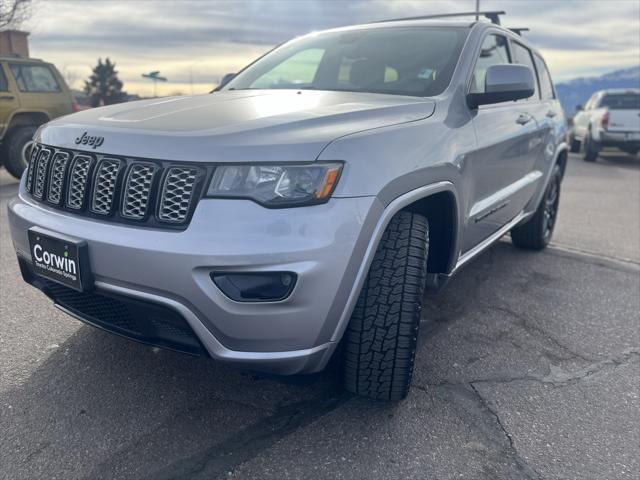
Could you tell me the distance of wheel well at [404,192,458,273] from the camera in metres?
2.66

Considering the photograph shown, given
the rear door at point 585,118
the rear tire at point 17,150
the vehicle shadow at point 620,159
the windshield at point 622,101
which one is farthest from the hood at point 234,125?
the rear door at point 585,118

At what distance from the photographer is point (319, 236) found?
1.92m

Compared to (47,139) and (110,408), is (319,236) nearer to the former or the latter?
(110,408)

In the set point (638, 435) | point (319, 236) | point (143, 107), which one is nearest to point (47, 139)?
point (143, 107)

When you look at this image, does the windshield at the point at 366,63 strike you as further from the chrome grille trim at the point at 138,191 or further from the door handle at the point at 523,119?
the chrome grille trim at the point at 138,191

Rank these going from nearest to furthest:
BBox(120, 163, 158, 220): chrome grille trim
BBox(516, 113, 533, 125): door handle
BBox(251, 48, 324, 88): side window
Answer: BBox(120, 163, 158, 220): chrome grille trim → BBox(251, 48, 324, 88): side window → BBox(516, 113, 533, 125): door handle

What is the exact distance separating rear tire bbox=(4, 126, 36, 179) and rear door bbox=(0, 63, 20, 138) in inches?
7.0

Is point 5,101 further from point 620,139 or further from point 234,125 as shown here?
point 620,139

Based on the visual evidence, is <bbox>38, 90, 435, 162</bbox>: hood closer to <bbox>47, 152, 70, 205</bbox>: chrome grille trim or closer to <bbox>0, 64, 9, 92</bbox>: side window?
<bbox>47, 152, 70, 205</bbox>: chrome grille trim

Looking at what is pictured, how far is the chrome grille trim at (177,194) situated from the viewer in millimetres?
1974

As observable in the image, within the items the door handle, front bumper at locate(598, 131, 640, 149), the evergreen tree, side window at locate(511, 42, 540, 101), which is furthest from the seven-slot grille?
the evergreen tree

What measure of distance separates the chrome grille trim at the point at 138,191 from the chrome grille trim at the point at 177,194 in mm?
63

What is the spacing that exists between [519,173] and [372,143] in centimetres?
202

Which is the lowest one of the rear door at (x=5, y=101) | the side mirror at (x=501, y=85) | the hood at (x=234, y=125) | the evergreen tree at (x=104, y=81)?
the evergreen tree at (x=104, y=81)
